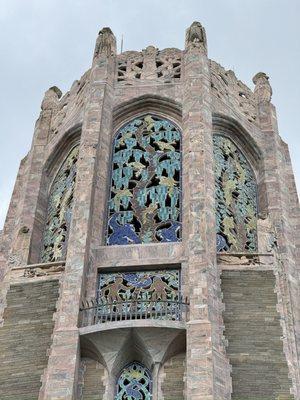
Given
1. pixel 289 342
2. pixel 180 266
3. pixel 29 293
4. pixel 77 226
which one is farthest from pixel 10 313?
pixel 289 342

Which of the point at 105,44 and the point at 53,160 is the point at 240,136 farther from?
the point at 53,160

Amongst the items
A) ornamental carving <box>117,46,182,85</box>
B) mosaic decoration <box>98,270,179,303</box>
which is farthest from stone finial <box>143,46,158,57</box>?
mosaic decoration <box>98,270,179,303</box>

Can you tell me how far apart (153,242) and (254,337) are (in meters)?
3.12

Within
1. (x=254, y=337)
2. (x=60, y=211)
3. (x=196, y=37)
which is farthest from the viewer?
(x=196, y=37)

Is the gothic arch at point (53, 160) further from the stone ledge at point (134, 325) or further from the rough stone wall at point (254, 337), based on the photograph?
the rough stone wall at point (254, 337)

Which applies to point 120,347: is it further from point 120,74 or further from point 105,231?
point 120,74

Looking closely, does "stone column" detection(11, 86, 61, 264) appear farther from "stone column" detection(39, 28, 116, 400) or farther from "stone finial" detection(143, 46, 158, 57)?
"stone finial" detection(143, 46, 158, 57)

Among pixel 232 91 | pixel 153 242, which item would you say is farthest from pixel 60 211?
pixel 232 91

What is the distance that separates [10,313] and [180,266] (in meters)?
3.55

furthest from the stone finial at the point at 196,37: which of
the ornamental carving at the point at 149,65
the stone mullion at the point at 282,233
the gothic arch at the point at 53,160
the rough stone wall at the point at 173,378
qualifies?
the rough stone wall at the point at 173,378

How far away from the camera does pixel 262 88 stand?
22734mm

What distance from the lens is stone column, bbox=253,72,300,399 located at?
16.3 meters

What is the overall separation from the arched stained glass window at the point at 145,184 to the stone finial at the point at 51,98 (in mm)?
3248

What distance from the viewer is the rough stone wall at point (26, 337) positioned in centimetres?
1580
